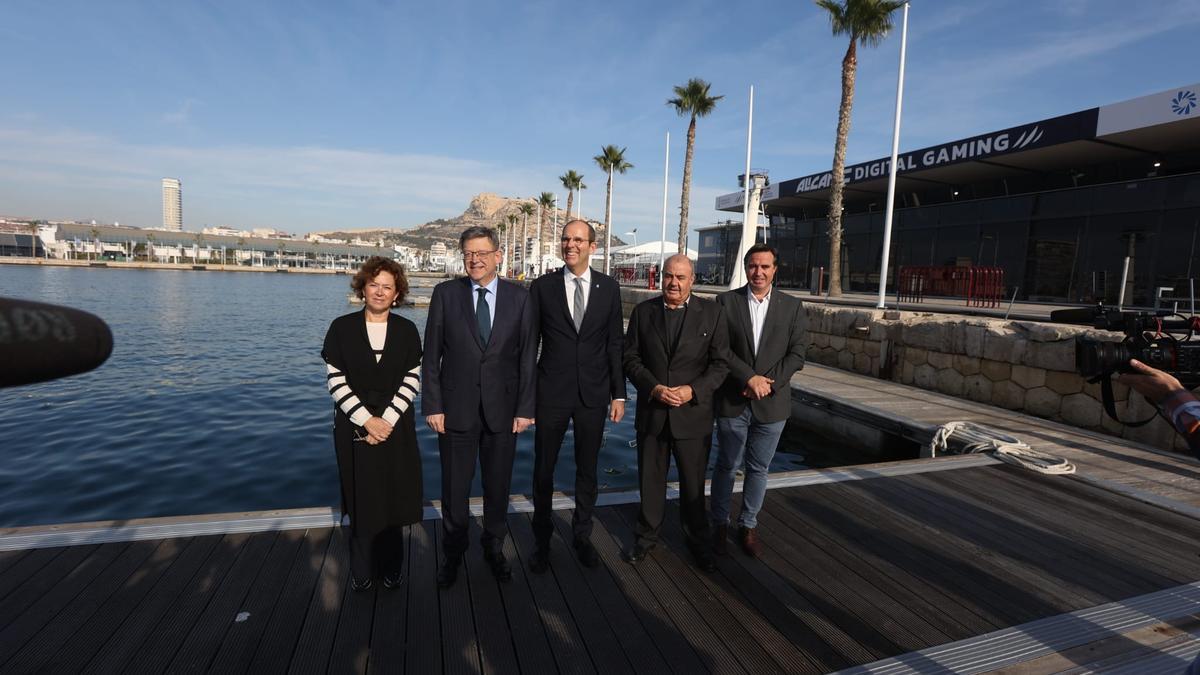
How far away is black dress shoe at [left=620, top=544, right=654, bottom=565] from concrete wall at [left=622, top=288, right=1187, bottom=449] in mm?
5203

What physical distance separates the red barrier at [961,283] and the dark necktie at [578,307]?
11.3 meters

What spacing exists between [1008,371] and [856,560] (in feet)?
20.8

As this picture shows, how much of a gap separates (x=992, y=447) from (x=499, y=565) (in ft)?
18.1

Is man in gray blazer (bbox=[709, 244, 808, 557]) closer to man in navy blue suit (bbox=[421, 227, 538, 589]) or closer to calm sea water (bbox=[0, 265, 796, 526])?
man in navy blue suit (bbox=[421, 227, 538, 589])

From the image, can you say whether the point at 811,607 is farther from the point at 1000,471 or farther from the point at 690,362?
the point at 1000,471

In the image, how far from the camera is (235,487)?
7.45 metres

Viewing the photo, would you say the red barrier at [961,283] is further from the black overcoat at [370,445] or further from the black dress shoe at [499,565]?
the black overcoat at [370,445]

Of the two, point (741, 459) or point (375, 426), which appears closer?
point (375, 426)

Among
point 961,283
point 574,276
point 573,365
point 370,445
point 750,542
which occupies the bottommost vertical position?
point 750,542

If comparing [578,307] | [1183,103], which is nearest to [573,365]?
[578,307]

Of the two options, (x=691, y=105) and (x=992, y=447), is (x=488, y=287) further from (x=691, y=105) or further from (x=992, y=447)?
(x=691, y=105)

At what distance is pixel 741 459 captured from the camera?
3998 millimetres

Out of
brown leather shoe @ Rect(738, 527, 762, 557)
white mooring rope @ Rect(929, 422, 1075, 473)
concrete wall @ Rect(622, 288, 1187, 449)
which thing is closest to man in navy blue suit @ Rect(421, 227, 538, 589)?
brown leather shoe @ Rect(738, 527, 762, 557)

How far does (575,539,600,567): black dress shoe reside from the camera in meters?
3.71
